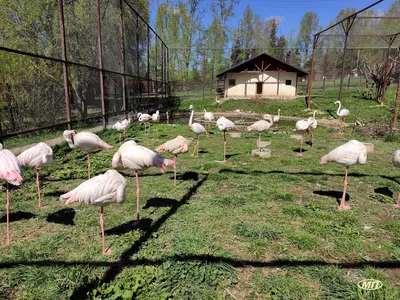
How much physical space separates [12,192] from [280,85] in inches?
1084

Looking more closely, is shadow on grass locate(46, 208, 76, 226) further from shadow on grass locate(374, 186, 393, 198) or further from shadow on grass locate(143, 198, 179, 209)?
shadow on grass locate(374, 186, 393, 198)

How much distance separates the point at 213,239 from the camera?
11.2 feet

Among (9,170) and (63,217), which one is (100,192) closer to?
(9,170)

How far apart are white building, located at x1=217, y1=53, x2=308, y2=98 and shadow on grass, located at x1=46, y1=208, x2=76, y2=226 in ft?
84.5

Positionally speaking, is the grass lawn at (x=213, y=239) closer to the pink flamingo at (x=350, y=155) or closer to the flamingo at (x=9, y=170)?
the pink flamingo at (x=350, y=155)

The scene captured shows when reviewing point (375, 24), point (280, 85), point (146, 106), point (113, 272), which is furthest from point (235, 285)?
point (280, 85)

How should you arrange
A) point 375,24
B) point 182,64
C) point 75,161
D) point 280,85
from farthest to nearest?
1. point 182,64
2. point 280,85
3. point 375,24
4. point 75,161

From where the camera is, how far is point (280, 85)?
28641mm

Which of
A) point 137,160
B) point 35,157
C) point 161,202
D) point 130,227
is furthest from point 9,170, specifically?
point 161,202

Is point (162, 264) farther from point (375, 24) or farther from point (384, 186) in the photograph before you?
point (375, 24)

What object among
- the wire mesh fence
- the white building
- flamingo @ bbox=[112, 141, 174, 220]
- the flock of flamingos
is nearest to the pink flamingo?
the flock of flamingos

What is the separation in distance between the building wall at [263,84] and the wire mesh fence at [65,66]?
1388 centimetres

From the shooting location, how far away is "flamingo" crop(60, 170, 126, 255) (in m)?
2.88

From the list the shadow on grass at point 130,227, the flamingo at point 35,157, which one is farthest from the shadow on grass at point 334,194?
the flamingo at point 35,157
